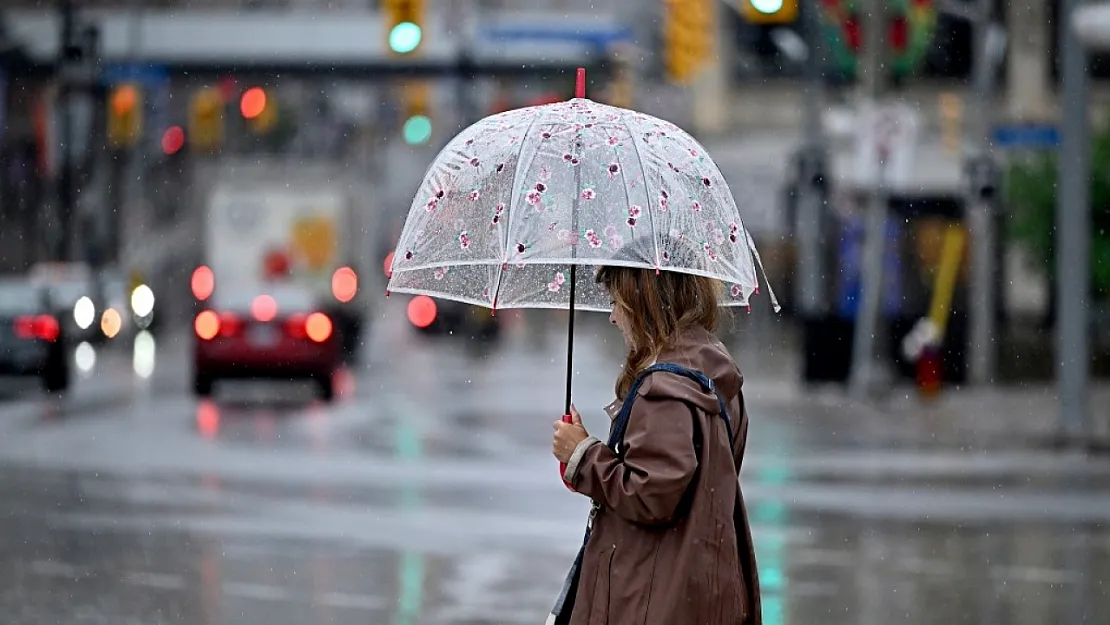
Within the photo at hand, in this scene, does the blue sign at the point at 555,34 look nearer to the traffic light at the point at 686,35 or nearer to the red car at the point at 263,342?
the traffic light at the point at 686,35

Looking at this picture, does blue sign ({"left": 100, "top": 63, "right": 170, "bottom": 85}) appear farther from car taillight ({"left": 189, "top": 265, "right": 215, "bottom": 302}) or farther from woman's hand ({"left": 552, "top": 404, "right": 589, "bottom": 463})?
woman's hand ({"left": 552, "top": 404, "right": 589, "bottom": 463})

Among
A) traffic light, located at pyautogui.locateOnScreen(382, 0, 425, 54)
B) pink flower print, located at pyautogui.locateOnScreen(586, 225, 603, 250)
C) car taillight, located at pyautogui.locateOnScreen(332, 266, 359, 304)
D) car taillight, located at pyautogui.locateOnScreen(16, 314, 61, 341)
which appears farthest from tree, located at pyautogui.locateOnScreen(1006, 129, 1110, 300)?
pink flower print, located at pyautogui.locateOnScreen(586, 225, 603, 250)

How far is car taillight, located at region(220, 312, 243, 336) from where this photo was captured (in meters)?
25.0

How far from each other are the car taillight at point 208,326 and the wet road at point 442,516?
1406 millimetres

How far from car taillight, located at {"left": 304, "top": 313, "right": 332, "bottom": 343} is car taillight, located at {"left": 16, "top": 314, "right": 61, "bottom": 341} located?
3187 mm

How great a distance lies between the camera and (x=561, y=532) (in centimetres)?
1259

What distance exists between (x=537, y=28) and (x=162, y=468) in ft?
106

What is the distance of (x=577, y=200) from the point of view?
504cm

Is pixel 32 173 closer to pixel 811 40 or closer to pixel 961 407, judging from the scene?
pixel 811 40

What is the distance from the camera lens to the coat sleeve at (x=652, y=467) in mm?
4441

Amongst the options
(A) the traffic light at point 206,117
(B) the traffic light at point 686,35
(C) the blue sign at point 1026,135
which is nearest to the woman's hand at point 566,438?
(C) the blue sign at point 1026,135

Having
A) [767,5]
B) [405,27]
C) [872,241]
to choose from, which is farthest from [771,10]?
[872,241]

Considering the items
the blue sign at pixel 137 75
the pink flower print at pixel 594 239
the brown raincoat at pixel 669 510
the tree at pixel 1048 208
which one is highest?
the blue sign at pixel 137 75

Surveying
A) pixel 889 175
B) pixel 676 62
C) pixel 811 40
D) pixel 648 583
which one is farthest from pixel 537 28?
pixel 648 583
